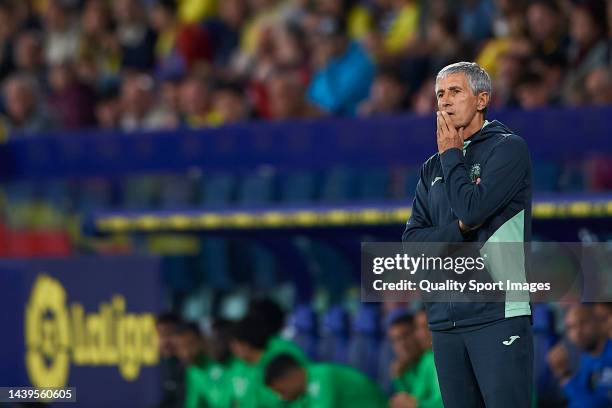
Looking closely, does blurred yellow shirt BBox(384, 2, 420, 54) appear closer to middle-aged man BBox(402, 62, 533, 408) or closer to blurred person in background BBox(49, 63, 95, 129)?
blurred person in background BBox(49, 63, 95, 129)

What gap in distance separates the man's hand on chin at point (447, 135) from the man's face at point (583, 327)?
2808 mm

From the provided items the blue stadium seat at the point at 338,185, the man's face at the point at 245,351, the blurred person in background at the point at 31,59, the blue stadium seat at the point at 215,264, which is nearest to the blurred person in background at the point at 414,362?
the man's face at the point at 245,351

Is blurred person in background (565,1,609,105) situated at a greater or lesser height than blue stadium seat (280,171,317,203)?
greater

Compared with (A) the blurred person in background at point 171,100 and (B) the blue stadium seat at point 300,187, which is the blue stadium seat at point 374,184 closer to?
(B) the blue stadium seat at point 300,187

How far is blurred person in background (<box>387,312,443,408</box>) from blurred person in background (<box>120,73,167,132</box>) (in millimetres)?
4032

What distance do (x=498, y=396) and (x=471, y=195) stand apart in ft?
2.04

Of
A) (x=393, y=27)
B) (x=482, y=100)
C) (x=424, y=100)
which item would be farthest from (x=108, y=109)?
(x=482, y=100)

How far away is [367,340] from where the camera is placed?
8.77 m

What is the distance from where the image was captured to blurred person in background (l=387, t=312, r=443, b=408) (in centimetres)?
730

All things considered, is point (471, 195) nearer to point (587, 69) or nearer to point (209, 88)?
point (587, 69)

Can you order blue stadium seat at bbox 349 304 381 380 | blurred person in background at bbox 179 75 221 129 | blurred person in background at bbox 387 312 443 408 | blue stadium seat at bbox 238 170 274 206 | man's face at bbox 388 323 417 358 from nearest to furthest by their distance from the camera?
blurred person in background at bbox 387 312 443 408 < man's face at bbox 388 323 417 358 < blue stadium seat at bbox 349 304 381 380 < blue stadium seat at bbox 238 170 274 206 < blurred person in background at bbox 179 75 221 129

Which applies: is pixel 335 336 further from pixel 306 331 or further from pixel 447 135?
pixel 447 135

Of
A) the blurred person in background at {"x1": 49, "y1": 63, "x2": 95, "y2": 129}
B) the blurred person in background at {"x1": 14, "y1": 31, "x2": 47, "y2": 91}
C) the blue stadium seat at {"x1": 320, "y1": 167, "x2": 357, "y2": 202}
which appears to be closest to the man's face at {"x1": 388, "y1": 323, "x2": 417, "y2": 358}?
the blue stadium seat at {"x1": 320, "y1": 167, "x2": 357, "y2": 202}

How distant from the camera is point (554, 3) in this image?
997 cm
